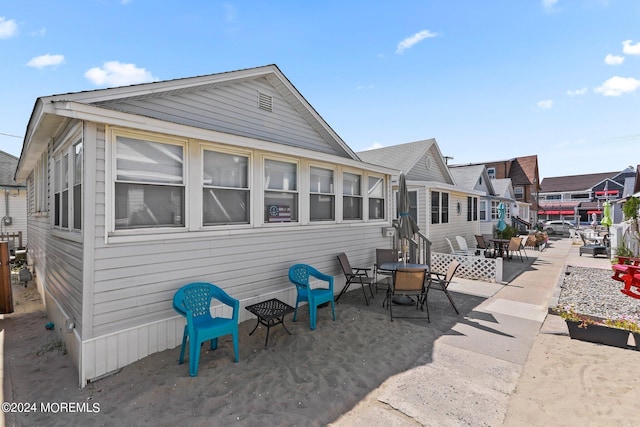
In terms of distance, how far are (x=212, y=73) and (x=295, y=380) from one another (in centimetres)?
536


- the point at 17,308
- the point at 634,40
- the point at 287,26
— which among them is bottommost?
the point at 17,308

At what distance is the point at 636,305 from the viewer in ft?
20.3

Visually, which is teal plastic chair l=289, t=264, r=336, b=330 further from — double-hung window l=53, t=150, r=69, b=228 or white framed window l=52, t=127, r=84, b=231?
double-hung window l=53, t=150, r=69, b=228

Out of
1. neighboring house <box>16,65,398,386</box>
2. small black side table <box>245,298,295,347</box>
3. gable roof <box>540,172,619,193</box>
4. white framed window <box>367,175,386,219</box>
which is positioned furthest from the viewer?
gable roof <box>540,172,619,193</box>

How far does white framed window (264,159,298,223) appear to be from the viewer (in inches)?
227

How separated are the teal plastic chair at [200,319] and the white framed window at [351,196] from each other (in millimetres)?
4225

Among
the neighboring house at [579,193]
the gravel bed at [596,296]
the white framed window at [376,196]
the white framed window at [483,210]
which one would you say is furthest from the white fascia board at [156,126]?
the neighboring house at [579,193]

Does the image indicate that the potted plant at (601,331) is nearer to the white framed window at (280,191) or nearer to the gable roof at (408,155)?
the white framed window at (280,191)

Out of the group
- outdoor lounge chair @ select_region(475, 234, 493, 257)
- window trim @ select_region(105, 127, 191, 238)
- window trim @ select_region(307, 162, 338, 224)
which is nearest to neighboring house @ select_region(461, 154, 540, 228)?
outdoor lounge chair @ select_region(475, 234, 493, 257)

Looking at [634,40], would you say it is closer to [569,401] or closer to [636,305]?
[636,305]

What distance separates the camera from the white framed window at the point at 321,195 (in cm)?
680

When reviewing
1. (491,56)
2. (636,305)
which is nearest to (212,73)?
(491,56)

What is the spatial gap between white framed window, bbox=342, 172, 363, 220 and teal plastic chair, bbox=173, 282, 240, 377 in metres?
4.23

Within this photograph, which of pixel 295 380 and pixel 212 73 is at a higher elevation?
pixel 212 73
